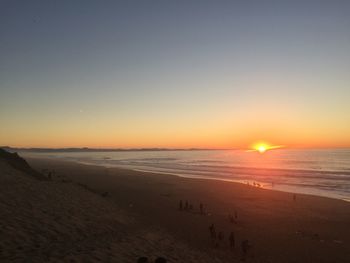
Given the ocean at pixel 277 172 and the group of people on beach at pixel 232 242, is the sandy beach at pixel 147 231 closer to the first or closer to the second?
the group of people on beach at pixel 232 242

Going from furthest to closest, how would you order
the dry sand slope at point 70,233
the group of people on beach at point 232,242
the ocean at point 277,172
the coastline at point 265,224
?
1. the ocean at point 277,172
2. the coastline at point 265,224
3. the group of people on beach at point 232,242
4. the dry sand slope at point 70,233

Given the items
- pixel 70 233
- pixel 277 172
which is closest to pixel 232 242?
pixel 70 233

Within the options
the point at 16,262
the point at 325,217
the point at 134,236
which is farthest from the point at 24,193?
the point at 325,217

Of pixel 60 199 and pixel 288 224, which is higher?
pixel 60 199

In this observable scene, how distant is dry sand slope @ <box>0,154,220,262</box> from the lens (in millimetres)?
8609

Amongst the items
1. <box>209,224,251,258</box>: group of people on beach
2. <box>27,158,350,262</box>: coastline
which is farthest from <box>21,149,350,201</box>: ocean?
<box>209,224,251,258</box>: group of people on beach

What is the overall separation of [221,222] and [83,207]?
6.43 m

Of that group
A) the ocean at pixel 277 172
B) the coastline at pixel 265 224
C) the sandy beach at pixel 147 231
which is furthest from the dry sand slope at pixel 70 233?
the ocean at pixel 277 172

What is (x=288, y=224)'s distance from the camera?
1725 cm

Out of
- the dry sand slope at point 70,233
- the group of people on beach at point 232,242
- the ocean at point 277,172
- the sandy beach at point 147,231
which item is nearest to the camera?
the dry sand slope at point 70,233

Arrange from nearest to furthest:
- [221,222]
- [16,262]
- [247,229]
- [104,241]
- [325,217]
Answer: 1. [16,262]
2. [104,241]
3. [247,229]
4. [221,222]
5. [325,217]

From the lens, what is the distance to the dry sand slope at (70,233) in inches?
339

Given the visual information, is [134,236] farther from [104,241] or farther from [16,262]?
[16,262]

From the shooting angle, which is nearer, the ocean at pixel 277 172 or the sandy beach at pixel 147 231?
the sandy beach at pixel 147 231
